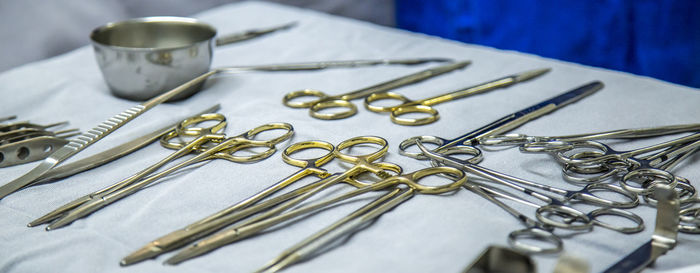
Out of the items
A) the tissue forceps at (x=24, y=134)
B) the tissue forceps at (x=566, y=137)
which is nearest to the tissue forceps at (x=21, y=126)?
the tissue forceps at (x=24, y=134)

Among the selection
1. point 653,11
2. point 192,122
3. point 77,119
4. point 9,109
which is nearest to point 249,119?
point 192,122

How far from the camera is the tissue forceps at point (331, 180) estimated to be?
1.83 ft

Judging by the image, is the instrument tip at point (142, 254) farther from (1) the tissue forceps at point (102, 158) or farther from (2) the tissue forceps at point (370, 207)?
(1) the tissue forceps at point (102, 158)

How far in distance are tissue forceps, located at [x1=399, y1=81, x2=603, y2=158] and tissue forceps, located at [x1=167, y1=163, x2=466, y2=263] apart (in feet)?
0.19

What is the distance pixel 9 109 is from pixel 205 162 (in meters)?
0.36

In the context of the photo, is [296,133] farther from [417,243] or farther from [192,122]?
[417,243]

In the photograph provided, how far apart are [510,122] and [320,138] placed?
8.8 inches

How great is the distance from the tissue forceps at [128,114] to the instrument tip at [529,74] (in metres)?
0.14

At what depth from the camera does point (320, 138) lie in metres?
0.80

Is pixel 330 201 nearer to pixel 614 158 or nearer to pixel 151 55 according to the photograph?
pixel 614 158

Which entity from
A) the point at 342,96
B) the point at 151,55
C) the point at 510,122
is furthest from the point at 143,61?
the point at 510,122

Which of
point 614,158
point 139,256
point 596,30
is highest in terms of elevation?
point 596,30

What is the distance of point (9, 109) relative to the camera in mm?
924

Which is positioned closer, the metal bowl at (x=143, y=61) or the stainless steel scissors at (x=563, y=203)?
the stainless steel scissors at (x=563, y=203)
